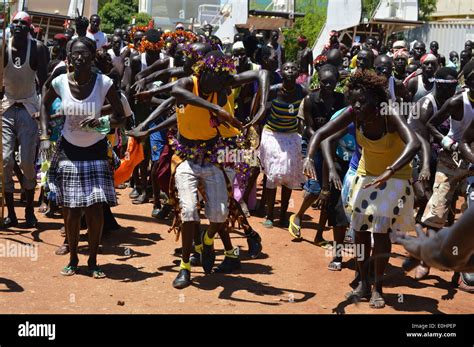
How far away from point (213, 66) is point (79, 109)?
124 cm

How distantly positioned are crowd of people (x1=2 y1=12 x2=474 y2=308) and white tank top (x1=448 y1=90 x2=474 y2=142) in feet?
0.04

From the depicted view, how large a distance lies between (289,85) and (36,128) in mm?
2998

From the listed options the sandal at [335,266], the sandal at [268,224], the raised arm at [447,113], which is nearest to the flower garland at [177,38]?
the sandal at [268,224]

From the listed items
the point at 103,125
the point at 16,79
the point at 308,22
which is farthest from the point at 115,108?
the point at 308,22

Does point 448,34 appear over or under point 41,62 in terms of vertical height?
over

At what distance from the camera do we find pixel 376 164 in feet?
22.2

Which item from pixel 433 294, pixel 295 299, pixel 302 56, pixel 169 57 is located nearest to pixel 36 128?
pixel 169 57

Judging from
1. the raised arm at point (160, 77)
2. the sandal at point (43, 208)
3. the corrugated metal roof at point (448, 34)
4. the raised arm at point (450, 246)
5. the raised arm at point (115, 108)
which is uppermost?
the corrugated metal roof at point (448, 34)

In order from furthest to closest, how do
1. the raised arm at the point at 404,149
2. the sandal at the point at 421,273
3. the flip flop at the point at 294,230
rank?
the flip flop at the point at 294,230 → the sandal at the point at 421,273 → the raised arm at the point at 404,149

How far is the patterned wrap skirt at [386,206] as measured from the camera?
6707 mm

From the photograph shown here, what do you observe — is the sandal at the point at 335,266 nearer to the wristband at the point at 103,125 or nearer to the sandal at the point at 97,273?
the sandal at the point at 97,273

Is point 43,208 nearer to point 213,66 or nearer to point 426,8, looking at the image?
point 213,66

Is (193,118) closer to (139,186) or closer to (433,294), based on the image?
(433,294)

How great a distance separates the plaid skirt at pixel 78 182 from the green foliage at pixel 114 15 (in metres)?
41.0
